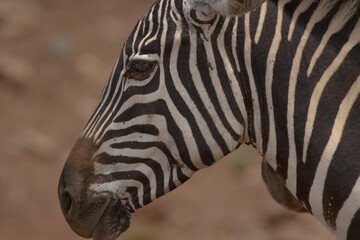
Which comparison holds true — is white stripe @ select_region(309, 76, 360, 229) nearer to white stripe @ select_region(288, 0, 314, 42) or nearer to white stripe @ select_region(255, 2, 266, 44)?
white stripe @ select_region(288, 0, 314, 42)

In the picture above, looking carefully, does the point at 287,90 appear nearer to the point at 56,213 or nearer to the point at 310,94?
the point at 310,94

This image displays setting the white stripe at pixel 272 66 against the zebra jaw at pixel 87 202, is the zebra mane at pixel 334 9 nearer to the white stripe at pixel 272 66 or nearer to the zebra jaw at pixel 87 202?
the white stripe at pixel 272 66

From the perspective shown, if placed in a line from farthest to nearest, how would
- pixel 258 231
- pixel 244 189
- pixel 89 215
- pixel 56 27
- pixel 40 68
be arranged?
pixel 56 27 < pixel 40 68 < pixel 244 189 < pixel 258 231 < pixel 89 215

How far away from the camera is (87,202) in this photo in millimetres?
4391

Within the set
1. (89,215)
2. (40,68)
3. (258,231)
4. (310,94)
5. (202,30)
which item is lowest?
(258,231)

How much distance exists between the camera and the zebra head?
4172 mm

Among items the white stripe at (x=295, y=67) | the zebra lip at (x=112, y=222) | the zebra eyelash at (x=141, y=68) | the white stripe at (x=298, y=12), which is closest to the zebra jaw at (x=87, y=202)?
the zebra lip at (x=112, y=222)

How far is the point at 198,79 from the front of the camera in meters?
4.19

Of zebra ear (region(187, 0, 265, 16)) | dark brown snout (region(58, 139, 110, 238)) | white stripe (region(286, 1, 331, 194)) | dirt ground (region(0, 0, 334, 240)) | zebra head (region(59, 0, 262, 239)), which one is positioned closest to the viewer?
zebra ear (region(187, 0, 265, 16))

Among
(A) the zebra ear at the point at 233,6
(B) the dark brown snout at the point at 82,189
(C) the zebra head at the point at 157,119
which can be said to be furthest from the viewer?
(B) the dark brown snout at the point at 82,189

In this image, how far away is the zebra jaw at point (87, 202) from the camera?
14.4 ft

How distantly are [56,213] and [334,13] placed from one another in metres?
7.14

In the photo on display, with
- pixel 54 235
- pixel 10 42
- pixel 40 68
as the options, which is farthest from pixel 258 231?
pixel 10 42

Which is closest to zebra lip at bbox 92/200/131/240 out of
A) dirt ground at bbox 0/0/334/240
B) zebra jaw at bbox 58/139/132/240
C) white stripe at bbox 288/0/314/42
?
zebra jaw at bbox 58/139/132/240
